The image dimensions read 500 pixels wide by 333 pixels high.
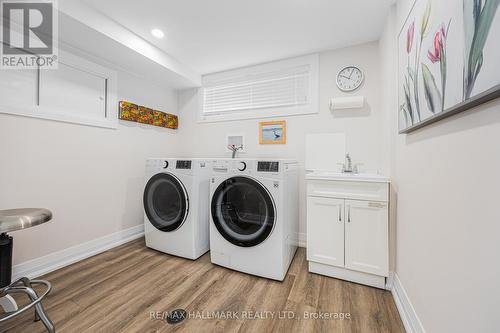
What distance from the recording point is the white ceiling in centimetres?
167

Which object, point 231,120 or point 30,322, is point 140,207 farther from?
point 231,120

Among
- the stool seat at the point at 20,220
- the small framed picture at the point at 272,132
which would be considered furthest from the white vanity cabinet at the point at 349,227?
the stool seat at the point at 20,220

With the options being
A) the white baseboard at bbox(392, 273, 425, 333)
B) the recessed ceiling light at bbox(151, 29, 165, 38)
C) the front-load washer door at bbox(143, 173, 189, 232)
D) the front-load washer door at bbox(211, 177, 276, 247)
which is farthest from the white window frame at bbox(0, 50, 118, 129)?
the white baseboard at bbox(392, 273, 425, 333)

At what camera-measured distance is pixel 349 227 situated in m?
1.68

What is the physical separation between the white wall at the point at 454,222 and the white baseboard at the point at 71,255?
2.81 metres

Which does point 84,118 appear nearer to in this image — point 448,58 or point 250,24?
point 250,24

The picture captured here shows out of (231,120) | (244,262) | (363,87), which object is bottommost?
(244,262)

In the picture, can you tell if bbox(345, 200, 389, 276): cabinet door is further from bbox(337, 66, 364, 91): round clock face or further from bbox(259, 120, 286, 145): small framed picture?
bbox(337, 66, 364, 91): round clock face

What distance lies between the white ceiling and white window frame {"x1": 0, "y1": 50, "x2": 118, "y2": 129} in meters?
0.62

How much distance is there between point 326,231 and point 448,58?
54.5 inches

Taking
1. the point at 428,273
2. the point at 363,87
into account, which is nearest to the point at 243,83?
the point at 363,87

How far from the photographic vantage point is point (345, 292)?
1.59 metres

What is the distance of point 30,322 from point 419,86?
2.75 meters

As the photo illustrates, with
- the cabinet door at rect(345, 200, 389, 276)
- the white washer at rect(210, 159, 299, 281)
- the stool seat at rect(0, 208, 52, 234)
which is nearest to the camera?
the stool seat at rect(0, 208, 52, 234)
